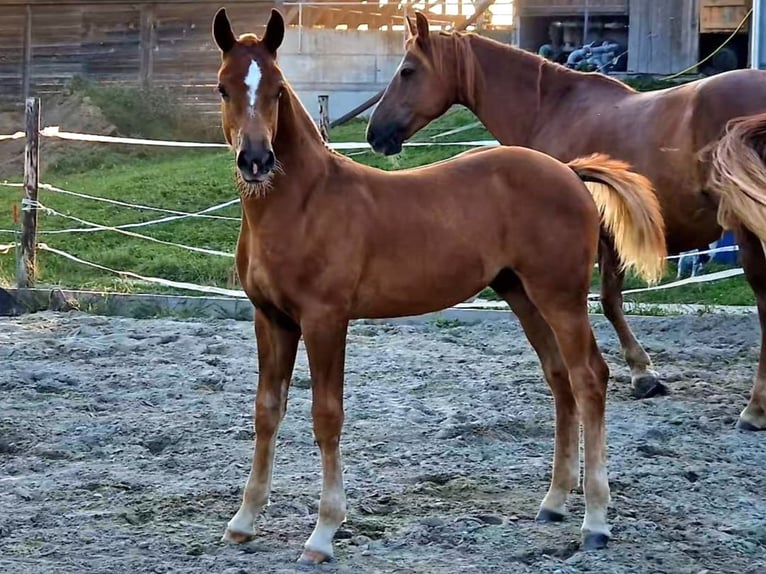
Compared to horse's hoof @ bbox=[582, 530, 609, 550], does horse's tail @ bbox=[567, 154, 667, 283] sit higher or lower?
higher

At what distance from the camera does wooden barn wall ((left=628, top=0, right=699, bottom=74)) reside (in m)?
16.2

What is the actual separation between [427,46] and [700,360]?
246 centimetres

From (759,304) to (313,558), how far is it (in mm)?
3036

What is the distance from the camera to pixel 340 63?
17047 mm

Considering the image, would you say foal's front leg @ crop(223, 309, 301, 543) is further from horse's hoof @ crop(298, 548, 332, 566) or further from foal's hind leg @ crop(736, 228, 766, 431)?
foal's hind leg @ crop(736, 228, 766, 431)

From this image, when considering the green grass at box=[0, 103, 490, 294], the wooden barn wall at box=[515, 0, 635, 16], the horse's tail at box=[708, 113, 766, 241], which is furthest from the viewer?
the wooden barn wall at box=[515, 0, 635, 16]

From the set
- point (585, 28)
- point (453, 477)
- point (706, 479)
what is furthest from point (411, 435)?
point (585, 28)

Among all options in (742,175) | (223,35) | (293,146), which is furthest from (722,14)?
(223,35)

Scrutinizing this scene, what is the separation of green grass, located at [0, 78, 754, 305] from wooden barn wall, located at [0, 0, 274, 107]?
116cm

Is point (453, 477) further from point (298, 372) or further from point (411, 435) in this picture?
point (298, 372)

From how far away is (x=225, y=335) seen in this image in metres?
7.29

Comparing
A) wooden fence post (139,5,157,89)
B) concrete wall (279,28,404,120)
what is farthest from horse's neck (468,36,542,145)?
Result: wooden fence post (139,5,157,89)

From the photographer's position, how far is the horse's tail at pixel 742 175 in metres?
4.22

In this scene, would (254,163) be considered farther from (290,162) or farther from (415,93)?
(415,93)
